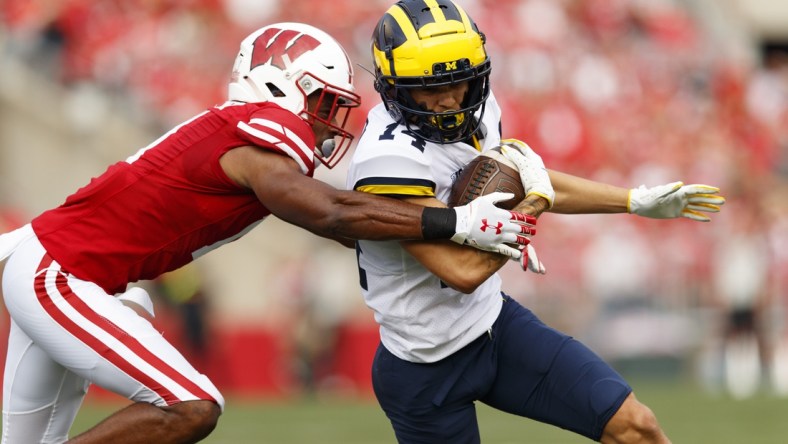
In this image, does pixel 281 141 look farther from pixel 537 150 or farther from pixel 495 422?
pixel 537 150

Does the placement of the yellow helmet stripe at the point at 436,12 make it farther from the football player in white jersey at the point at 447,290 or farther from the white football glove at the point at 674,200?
the white football glove at the point at 674,200

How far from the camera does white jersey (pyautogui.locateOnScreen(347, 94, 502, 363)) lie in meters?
4.18

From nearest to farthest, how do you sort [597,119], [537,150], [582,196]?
1. [582,196]
2. [537,150]
3. [597,119]

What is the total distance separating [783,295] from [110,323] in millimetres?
9221

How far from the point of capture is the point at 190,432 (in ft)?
13.7

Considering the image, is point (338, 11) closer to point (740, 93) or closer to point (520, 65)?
point (520, 65)

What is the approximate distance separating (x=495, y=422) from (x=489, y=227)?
5.27m

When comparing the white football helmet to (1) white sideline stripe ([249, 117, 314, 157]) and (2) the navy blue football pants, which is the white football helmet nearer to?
(1) white sideline stripe ([249, 117, 314, 157])

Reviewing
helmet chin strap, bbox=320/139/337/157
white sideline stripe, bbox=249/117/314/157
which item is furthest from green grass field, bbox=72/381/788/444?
white sideline stripe, bbox=249/117/314/157

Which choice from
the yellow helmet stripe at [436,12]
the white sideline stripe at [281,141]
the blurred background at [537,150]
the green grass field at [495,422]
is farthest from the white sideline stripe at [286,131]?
the blurred background at [537,150]

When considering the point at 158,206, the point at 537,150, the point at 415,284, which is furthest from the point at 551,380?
the point at 537,150

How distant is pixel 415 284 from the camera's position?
169 inches

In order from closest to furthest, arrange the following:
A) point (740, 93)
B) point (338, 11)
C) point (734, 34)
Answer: point (338, 11) → point (740, 93) → point (734, 34)

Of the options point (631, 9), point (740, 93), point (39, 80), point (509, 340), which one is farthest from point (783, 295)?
point (509, 340)
